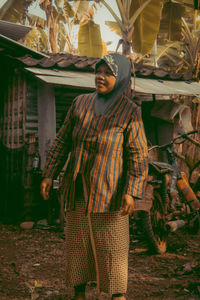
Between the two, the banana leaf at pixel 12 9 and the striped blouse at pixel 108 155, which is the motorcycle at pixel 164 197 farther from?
the banana leaf at pixel 12 9

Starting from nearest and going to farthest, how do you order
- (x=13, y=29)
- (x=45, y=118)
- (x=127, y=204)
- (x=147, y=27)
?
(x=127, y=204) → (x=13, y=29) → (x=45, y=118) → (x=147, y=27)

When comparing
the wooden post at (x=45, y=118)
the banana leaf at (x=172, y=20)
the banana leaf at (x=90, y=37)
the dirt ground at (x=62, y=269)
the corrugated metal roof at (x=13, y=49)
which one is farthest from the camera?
the banana leaf at (x=90, y=37)

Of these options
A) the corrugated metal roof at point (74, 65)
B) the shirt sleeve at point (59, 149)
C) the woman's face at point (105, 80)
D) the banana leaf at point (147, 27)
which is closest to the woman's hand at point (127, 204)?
the shirt sleeve at point (59, 149)

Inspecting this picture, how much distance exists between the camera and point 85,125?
250 cm

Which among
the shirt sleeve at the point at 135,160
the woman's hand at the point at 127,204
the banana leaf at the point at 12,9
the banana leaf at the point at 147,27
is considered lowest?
the woman's hand at the point at 127,204

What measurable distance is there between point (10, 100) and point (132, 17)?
116 inches

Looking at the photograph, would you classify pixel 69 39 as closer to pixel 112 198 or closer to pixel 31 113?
pixel 31 113

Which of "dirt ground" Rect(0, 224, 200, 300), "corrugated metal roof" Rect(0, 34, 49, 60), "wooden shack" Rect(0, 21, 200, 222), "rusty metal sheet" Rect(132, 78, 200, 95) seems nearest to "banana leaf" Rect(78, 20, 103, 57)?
"wooden shack" Rect(0, 21, 200, 222)

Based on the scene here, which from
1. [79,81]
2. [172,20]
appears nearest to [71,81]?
[79,81]

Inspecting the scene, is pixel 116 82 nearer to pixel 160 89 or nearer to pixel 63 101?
pixel 160 89

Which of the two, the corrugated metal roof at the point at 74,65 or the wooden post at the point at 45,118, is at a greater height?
the corrugated metal roof at the point at 74,65

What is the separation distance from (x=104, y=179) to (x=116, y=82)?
0.70 meters

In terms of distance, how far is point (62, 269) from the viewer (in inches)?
163

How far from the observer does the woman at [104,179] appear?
95.7 inches
